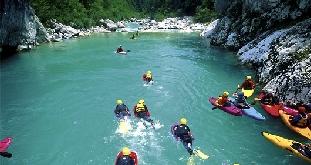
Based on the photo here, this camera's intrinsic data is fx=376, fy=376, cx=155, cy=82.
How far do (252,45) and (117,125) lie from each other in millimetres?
19351

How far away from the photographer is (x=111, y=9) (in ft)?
243

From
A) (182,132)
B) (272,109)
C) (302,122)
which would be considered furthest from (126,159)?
(272,109)

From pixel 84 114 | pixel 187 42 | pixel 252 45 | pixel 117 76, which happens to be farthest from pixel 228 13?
pixel 84 114

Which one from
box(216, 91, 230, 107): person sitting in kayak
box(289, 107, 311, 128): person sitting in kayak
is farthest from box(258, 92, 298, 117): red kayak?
box(216, 91, 230, 107): person sitting in kayak

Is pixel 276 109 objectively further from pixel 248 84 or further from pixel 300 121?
pixel 248 84

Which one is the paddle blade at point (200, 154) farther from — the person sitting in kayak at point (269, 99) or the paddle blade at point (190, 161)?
the person sitting in kayak at point (269, 99)

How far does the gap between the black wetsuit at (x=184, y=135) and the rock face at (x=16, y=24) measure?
25088 mm

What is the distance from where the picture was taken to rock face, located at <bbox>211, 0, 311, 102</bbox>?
21.7 metres

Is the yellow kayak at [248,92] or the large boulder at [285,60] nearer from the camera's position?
the large boulder at [285,60]

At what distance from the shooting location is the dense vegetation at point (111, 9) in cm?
5358

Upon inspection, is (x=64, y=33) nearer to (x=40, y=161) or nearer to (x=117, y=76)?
(x=117, y=76)

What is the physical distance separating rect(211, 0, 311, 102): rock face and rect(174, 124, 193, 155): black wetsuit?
7283 millimetres

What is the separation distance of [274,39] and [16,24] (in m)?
24.8

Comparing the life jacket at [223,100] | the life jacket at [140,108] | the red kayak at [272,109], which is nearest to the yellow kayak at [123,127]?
the life jacket at [140,108]
